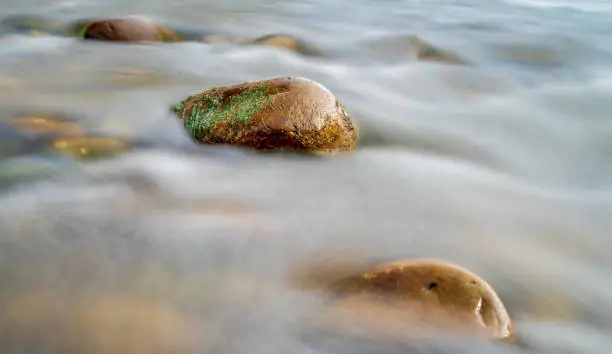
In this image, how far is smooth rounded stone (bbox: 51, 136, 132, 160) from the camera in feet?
12.5

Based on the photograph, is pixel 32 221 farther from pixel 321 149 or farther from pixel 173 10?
pixel 173 10

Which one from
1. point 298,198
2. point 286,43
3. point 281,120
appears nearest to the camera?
point 298,198

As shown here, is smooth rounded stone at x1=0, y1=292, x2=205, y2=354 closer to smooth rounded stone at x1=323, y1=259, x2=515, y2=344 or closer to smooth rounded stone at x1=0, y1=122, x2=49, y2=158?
smooth rounded stone at x1=323, y1=259, x2=515, y2=344

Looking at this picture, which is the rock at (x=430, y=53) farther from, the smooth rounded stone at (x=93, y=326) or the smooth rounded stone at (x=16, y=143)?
the smooth rounded stone at (x=93, y=326)

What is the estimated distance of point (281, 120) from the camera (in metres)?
3.83

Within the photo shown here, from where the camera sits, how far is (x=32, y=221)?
3002 millimetres

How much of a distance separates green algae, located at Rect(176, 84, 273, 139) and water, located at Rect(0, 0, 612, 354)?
16cm

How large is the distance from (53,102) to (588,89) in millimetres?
5030

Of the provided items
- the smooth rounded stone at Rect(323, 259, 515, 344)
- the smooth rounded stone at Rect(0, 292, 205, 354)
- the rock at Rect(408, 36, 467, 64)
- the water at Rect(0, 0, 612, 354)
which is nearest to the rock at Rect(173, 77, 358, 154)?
the water at Rect(0, 0, 612, 354)

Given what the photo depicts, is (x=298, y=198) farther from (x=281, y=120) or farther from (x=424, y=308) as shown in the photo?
(x=424, y=308)

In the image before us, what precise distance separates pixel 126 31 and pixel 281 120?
3.81 meters

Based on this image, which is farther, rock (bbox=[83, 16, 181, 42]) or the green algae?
rock (bbox=[83, 16, 181, 42])

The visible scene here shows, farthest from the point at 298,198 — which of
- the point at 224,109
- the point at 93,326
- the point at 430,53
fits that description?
the point at 430,53

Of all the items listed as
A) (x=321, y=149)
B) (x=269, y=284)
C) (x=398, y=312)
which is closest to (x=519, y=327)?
(x=398, y=312)
